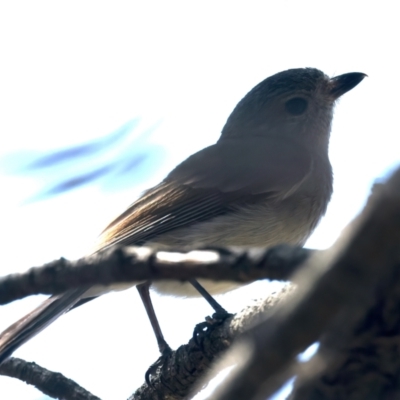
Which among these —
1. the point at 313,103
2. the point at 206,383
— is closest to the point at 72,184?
the point at 206,383

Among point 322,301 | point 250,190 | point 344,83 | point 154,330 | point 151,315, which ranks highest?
point 344,83

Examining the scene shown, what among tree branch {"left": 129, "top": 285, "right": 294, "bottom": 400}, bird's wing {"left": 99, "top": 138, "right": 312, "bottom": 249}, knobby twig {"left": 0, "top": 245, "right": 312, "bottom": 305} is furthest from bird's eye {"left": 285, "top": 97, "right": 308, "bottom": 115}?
knobby twig {"left": 0, "top": 245, "right": 312, "bottom": 305}

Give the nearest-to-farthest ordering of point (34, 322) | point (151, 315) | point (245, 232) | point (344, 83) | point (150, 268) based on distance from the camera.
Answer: point (150, 268)
point (34, 322)
point (245, 232)
point (151, 315)
point (344, 83)

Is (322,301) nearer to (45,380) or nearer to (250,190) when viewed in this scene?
(45,380)

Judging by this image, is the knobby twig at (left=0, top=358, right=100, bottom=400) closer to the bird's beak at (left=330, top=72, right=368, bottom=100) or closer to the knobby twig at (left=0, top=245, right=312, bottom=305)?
the knobby twig at (left=0, top=245, right=312, bottom=305)

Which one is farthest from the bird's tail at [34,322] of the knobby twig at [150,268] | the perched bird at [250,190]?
the knobby twig at [150,268]

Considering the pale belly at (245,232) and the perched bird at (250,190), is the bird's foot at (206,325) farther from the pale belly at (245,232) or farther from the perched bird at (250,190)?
the pale belly at (245,232)

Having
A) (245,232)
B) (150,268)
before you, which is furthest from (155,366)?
(150,268)
